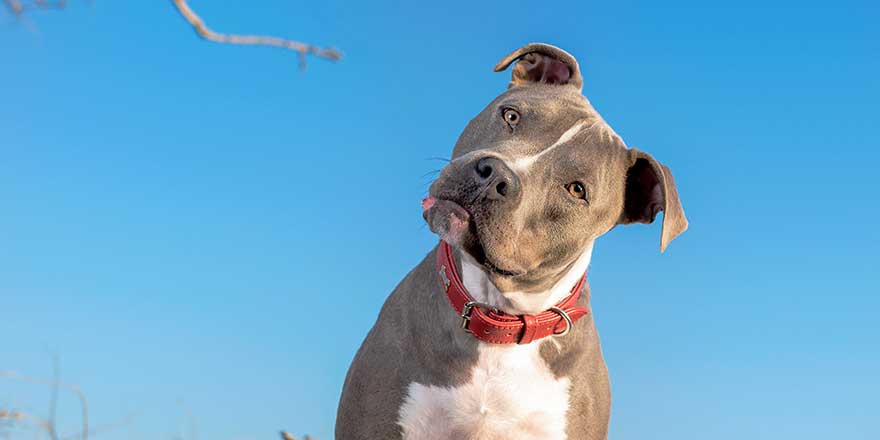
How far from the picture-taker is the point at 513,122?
5.24 meters

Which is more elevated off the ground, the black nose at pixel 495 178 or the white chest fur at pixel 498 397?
the black nose at pixel 495 178

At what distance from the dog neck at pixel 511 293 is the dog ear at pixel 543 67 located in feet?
4.18

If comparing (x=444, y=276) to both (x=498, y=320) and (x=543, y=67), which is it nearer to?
(x=498, y=320)

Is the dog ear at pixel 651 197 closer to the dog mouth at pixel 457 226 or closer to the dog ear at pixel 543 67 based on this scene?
the dog ear at pixel 543 67

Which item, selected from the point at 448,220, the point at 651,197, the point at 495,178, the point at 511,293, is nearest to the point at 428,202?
the point at 448,220

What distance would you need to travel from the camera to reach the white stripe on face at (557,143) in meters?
4.83

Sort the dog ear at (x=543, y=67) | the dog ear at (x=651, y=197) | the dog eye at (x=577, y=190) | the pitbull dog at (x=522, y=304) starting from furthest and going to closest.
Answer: the dog ear at (x=543, y=67)
the dog ear at (x=651, y=197)
the dog eye at (x=577, y=190)
the pitbull dog at (x=522, y=304)

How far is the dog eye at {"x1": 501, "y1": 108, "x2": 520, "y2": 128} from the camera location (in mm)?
5238

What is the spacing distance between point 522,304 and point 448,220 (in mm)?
786

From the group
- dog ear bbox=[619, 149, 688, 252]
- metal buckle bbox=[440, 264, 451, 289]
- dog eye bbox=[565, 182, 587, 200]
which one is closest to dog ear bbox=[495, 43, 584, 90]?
dog ear bbox=[619, 149, 688, 252]

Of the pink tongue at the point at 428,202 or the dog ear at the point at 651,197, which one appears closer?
the pink tongue at the point at 428,202

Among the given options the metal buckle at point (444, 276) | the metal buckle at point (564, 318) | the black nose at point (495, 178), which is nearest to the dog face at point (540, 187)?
the black nose at point (495, 178)

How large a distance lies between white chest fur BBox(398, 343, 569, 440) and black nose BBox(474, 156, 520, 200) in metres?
1.10

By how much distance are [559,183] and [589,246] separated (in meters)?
0.53
